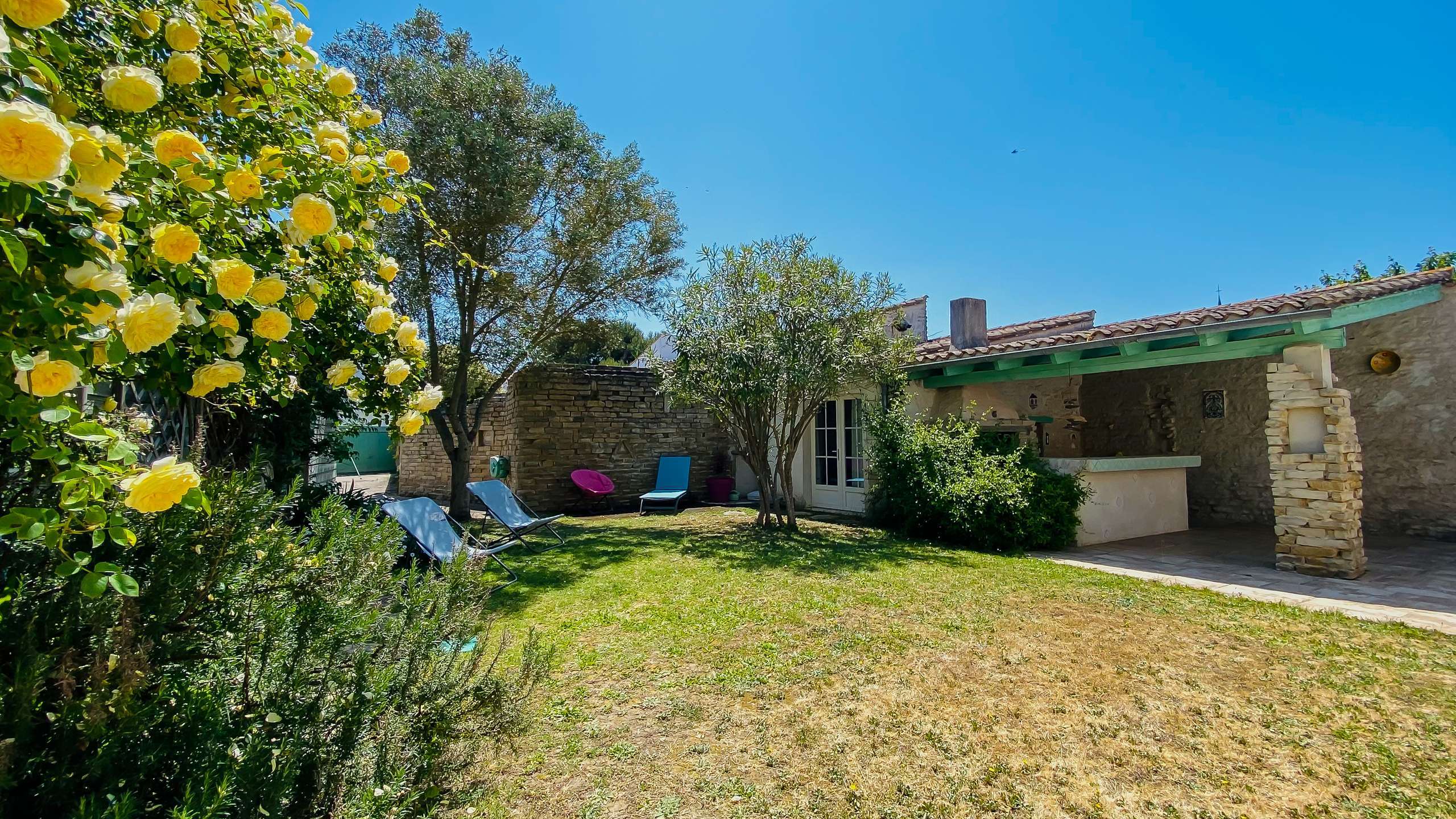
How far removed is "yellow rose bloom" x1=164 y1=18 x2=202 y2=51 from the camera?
4.31 feet

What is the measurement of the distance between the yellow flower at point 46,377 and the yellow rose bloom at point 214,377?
32cm

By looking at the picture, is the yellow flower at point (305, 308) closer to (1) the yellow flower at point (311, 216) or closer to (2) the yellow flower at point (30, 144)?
(1) the yellow flower at point (311, 216)

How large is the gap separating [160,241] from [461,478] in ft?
33.4

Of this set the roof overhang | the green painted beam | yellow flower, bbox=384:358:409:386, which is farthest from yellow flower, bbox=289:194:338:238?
the green painted beam

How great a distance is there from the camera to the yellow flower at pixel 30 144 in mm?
766

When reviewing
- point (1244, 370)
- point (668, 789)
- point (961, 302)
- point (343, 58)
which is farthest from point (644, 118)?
point (1244, 370)

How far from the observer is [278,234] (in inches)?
61.0

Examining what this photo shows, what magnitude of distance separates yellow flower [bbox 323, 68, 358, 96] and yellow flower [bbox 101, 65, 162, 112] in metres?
0.88

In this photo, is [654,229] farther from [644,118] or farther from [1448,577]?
[1448,577]

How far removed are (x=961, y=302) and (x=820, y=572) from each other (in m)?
6.91

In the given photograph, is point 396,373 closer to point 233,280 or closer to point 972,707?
point 233,280

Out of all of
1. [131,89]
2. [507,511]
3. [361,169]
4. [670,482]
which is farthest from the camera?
[670,482]

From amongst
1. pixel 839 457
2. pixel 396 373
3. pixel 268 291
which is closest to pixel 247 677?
A: pixel 396 373

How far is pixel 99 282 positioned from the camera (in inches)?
37.0
